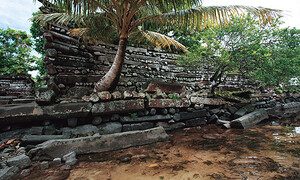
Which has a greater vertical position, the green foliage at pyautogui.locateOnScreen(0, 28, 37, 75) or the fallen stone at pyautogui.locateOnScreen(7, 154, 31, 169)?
the green foliage at pyautogui.locateOnScreen(0, 28, 37, 75)

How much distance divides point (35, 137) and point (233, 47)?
6120 millimetres

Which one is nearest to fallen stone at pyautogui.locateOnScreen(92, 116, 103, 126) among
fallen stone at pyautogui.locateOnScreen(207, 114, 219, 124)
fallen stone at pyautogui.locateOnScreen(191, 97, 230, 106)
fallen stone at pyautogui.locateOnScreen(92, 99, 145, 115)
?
fallen stone at pyautogui.locateOnScreen(92, 99, 145, 115)

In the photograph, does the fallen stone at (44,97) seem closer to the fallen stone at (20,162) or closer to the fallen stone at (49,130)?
the fallen stone at (49,130)

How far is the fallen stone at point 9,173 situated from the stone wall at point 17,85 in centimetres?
877

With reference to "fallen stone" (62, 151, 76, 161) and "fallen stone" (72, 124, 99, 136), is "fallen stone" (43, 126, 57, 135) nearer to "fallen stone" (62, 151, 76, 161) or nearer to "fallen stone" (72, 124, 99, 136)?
"fallen stone" (72, 124, 99, 136)

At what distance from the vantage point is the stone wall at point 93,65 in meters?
3.86

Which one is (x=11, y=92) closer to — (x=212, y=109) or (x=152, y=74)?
(x=152, y=74)

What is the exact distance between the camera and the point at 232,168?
145 cm

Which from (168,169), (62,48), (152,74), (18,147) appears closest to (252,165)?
(168,169)

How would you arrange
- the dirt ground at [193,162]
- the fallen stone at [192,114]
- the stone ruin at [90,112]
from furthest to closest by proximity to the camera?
the fallen stone at [192,114] < the stone ruin at [90,112] < the dirt ground at [193,162]

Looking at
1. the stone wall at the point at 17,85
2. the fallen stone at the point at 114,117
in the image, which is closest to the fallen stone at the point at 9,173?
the fallen stone at the point at 114,117

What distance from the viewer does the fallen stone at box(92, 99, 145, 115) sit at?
2.40m

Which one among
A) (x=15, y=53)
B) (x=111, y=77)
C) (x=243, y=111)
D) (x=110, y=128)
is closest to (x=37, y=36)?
(x=15, y=53)

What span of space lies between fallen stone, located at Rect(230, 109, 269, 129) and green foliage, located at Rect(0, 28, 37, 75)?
1345cm
